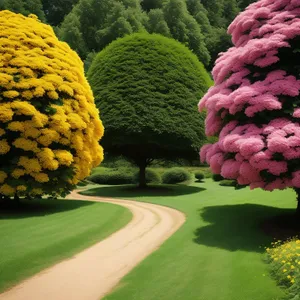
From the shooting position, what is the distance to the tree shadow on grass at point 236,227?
36.3 feet

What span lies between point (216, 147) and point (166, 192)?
12.3 m

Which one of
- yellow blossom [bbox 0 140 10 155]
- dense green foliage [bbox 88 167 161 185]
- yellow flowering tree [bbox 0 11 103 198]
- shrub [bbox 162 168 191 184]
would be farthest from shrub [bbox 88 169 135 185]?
yellow blossom [bbox 0 140 10 155]

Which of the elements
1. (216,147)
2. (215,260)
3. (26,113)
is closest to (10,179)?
(26,113)

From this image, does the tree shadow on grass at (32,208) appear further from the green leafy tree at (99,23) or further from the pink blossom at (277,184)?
the green leafy tree at (99,23)

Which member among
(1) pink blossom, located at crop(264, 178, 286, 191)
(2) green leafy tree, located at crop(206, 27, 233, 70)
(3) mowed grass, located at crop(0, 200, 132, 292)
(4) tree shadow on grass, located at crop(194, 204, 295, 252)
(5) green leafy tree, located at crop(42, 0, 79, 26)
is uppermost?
(5) green leafy tree, located at crop(42, 0, 79, 26)

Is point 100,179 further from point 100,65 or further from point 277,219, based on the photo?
point 277,219

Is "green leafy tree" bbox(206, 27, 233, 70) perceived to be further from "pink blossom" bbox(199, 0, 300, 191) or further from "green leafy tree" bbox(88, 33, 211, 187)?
"pink blossom" bbox(199, 0, 300, 191)

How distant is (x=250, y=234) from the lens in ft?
40.1

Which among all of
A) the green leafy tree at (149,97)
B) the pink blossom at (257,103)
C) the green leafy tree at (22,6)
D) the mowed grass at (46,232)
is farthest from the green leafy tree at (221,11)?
the mowed grass at (46,232)

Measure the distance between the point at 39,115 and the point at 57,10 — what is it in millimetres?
70201

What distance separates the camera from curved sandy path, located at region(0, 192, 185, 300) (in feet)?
22.8

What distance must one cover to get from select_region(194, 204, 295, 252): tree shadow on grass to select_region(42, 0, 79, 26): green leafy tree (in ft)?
235

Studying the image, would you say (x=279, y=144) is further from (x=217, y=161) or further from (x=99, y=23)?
(x=99, y=23)

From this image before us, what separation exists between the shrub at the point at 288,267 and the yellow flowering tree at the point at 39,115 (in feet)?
33.1
